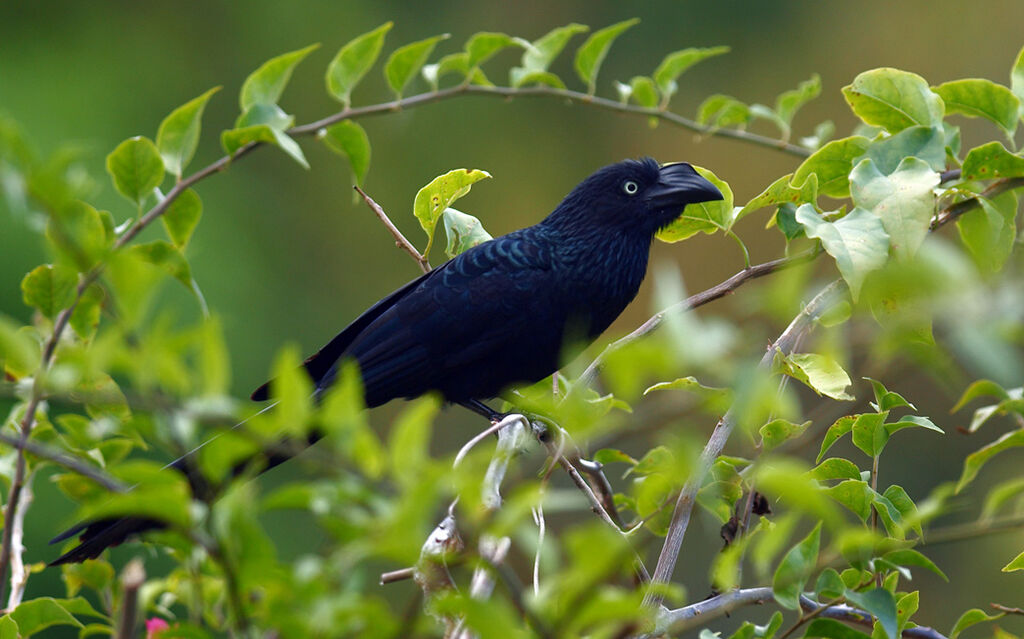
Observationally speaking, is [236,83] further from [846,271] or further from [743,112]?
[846,271]

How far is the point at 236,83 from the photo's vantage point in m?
8.17

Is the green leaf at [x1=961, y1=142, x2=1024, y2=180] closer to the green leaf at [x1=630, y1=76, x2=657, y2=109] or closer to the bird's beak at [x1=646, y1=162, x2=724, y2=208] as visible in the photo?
the green leaf at [x1=630, y1=76, x2=657, y2=109]

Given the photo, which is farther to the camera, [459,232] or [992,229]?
[459,232]

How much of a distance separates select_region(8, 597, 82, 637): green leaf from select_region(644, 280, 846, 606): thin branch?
2.12ft

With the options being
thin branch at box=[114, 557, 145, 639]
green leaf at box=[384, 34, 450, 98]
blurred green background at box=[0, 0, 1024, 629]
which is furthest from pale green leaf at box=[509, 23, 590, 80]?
blurred green background at box=[0, 0, 1024, 629]

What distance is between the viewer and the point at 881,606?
3.06ft

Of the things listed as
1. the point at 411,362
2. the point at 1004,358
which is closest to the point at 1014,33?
the point at 411,362

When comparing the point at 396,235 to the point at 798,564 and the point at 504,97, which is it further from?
the point at 798,564

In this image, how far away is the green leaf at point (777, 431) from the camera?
1.24 metres

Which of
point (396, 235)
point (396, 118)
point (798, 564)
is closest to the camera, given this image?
point (798, 564)

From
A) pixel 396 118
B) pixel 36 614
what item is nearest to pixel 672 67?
pixel 36 614

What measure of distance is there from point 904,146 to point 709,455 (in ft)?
1.49

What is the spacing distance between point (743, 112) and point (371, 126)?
604 cm

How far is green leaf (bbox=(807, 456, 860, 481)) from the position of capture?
1.18 m
